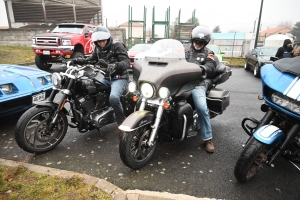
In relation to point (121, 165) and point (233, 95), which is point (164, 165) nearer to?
point (121, 165)

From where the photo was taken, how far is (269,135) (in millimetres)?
2156

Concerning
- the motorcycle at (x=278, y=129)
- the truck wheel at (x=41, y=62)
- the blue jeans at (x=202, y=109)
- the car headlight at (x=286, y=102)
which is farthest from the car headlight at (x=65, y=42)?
the car headlight at (x=286, y=102)

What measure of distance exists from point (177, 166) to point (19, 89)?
2.80m

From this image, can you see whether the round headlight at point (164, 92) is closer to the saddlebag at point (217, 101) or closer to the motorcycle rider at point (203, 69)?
the motorcycle rider at point (203, 69)

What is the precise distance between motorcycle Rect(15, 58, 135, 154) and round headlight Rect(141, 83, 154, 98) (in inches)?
23.8

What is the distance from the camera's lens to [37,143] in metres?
3.16

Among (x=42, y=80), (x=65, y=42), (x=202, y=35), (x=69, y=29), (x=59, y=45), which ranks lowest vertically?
(x=42, y=80)

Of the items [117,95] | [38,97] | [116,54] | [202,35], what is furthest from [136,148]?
[38,97]

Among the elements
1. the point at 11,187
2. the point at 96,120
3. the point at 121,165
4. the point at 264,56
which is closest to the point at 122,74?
the point at 96,120

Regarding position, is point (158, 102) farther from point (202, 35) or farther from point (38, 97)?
point (38, 97)

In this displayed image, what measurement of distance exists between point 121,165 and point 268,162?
1757 millimetres

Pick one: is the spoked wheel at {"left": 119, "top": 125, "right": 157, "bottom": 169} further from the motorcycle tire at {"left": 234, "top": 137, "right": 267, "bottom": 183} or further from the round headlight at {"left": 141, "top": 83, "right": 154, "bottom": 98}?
the motorcycle tire at {"left": 234, "top": 137, "right": 267, "bottom": 183}

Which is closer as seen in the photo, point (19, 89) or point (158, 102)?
point (158, 102)

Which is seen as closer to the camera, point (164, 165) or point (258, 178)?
point (258, 178)
